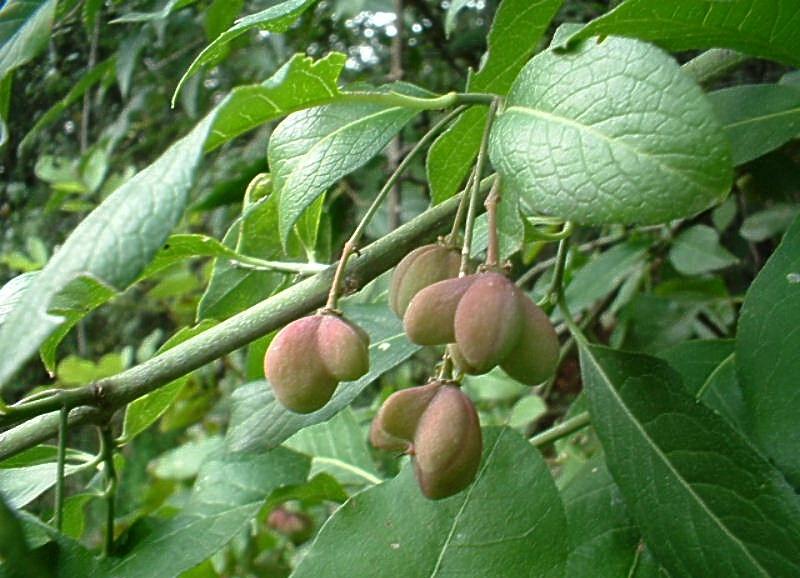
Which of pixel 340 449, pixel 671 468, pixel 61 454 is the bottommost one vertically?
pixel 340 449

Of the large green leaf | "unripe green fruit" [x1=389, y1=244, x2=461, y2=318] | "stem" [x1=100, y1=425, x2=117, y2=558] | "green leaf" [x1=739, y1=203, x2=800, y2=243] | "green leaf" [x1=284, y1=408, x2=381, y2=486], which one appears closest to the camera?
the large green leaf

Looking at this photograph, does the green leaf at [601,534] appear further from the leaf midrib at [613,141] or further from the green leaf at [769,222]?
the green leaf at [769,222]

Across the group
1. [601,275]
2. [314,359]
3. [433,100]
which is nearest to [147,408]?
[314,359]

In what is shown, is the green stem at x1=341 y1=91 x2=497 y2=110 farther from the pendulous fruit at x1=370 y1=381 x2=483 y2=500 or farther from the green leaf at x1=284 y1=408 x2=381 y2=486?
the green leaf at x1=284 y1=408 x2=381 y2=486

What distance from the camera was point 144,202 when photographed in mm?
547

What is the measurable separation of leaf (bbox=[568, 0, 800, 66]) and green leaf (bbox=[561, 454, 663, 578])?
1.42ft

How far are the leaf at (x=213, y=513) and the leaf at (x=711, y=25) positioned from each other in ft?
2.02

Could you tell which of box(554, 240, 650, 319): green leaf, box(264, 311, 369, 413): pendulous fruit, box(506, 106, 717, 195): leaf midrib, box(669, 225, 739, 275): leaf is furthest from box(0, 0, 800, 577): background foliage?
box(669, 225, 739, 275): leaf

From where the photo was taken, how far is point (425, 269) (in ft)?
2.43

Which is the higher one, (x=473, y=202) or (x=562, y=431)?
(x=473, y=202)

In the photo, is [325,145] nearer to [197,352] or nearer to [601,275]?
[197,352]

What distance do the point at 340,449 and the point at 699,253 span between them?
2.81 feet

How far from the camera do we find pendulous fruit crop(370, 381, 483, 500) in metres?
0.67

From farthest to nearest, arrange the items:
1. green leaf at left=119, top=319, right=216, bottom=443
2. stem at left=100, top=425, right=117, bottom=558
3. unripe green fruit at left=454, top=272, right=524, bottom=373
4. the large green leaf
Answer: green leaf at left=119, top=319, right=216, bottom=443 → stem at left=100, top=425, right=117, bottom=558 → unripe green fruit at left=454, top=272, right=524, bottom=373 → the large green leaf
